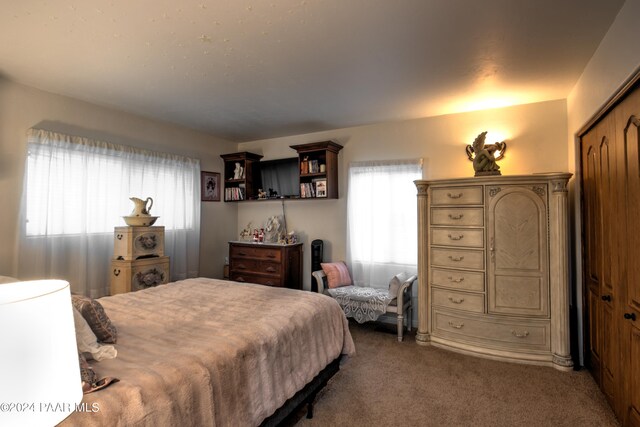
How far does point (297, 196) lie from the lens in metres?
4.44

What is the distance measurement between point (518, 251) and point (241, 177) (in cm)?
370

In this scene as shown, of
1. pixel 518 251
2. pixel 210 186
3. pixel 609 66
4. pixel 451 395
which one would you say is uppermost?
pixel 609 66

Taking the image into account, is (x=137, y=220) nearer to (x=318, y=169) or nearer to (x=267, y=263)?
(x=267, y=263)

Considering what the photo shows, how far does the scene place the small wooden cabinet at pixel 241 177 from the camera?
15.6ft

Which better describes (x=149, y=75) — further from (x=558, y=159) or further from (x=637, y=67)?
(x=558, y=159)

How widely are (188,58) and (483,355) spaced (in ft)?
11.9

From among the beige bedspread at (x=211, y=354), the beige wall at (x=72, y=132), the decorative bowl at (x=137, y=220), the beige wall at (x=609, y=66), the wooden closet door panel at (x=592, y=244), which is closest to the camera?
the beige bedspread at (x=211, y=354)

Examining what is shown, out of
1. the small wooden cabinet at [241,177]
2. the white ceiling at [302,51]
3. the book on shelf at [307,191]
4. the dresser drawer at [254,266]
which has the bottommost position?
A: the dresser drawer at [254,266]

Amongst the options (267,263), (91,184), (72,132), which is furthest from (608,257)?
(72,132)

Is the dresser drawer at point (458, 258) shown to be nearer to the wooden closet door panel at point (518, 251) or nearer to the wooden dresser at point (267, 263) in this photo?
the wooden closet door panel at point (518, 251)

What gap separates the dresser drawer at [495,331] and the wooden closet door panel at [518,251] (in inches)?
4.6

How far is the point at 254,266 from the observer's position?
14.3ft

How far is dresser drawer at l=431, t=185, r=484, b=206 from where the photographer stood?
3.06 m

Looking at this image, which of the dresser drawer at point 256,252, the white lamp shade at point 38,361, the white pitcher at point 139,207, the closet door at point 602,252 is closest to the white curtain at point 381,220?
the dresser drawer at point 256,252
